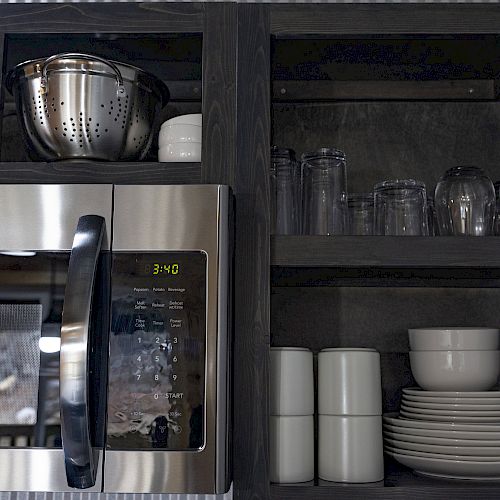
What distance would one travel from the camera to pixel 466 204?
1.42 m

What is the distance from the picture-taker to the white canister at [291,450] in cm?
131

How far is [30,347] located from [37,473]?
21 cm

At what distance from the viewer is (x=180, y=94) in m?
1.72

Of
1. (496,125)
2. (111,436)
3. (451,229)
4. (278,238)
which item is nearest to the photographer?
(111,436)

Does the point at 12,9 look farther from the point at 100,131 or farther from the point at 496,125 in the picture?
the point at 496,125

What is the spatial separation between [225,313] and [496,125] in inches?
34.1

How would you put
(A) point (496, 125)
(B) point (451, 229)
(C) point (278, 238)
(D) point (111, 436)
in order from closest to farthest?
(D) point (111, 436)
(C) point (278, 238)
(B) point (451, 229)
(A) point (496, 125)

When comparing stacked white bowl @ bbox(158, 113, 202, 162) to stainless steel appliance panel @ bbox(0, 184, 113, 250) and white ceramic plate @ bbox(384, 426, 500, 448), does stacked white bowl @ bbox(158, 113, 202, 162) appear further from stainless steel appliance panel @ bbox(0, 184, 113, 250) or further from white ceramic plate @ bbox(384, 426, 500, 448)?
white ceramic plate @ bbox(384, 426, 500, 448)

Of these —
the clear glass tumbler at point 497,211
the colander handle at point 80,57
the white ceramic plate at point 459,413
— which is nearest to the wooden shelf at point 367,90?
the clear glass tumbler at point 497,211

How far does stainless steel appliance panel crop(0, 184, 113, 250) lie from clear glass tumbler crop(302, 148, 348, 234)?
0.40 metres

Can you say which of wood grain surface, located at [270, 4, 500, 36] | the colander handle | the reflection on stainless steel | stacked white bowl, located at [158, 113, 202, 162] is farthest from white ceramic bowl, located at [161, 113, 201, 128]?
the reflection on stainless steel

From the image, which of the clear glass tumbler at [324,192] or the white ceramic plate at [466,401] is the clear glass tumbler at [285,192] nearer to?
the clear glass tumbler at [324,192]

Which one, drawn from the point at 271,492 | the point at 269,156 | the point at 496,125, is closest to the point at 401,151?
the point at 496,125

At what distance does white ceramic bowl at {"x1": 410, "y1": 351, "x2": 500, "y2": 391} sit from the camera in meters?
1.41
